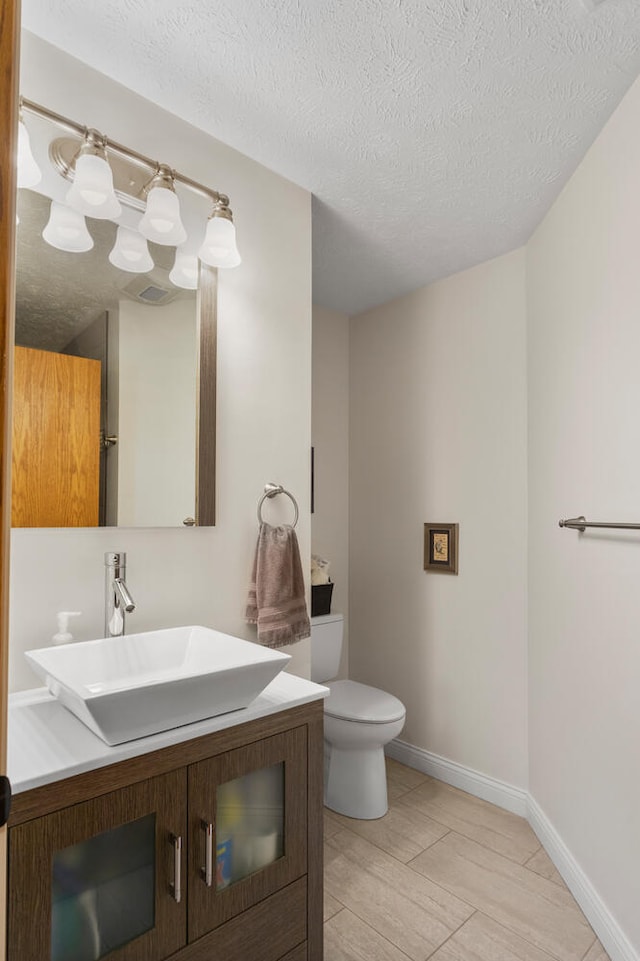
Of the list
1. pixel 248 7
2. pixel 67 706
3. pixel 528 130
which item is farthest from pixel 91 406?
pixel 528 130

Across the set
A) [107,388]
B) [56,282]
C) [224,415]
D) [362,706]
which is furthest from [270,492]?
→ [362,706]

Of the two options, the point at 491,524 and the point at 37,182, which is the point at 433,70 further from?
the point at 491,524

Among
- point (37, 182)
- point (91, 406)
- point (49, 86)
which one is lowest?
point (91, 406)

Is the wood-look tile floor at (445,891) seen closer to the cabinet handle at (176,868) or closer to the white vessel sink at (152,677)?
the cabinet handle at (176,868)

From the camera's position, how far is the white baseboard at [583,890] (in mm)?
1528

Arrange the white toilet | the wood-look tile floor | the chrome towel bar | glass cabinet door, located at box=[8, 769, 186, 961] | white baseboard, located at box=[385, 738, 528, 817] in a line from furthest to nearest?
white baseboard, located at box=[385, 738, 528, 817] < the white toilet < the wood-look tile floor < the chrome towel bar < glass cabinet door, located at box=[8, 769, 186, 961]

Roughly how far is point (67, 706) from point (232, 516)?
2.48 ft

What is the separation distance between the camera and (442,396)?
278 centimetres

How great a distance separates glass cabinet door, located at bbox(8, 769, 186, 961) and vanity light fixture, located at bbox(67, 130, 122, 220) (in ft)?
4.59

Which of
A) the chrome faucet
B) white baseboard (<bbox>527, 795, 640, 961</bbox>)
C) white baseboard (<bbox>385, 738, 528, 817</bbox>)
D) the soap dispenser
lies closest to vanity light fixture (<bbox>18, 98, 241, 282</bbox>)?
the chrome faucet

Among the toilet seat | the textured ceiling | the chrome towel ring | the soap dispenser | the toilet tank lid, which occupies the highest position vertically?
the textured ceiling

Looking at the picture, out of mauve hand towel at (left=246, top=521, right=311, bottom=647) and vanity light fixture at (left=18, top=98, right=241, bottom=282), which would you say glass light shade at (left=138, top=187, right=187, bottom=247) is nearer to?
vanity light fixture at (left=18, top=98, right=241, bottom=282)

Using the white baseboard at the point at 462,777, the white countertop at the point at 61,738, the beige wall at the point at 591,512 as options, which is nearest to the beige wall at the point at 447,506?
the white baseboard at the point at 462,777

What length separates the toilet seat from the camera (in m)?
2.25
